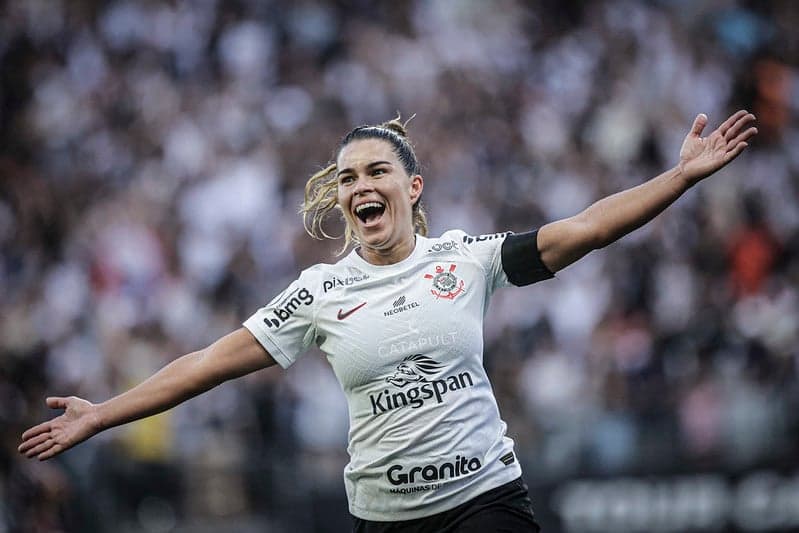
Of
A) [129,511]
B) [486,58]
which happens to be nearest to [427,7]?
[486,58]

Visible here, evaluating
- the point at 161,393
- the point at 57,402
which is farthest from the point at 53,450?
the point at 161,393

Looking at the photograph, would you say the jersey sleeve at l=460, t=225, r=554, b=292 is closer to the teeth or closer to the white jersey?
the white jersey

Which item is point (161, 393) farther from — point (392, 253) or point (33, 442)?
point (392, 253)

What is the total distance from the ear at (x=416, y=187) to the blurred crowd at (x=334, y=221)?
287 centimetres

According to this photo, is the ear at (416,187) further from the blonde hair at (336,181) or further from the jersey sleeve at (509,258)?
the jersey sleeve at (509,258)

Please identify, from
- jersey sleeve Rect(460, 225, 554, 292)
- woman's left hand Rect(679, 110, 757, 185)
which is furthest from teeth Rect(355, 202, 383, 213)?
woman's left hand Rect(679, 110, 757, 185)

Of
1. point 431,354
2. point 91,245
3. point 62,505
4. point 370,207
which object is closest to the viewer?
point 431,354

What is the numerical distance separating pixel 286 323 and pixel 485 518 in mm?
1130

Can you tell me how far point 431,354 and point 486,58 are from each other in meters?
10.6

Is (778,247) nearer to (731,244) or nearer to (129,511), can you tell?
(731,244)

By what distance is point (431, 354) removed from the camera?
5.19 meters

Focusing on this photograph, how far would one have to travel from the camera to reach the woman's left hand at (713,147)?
5.03 meters

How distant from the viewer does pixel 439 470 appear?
519 centimetres

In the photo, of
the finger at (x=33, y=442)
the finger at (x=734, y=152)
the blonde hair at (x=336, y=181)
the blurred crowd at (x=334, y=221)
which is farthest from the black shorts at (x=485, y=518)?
the blurred crowd at (x=334, y=221)
